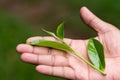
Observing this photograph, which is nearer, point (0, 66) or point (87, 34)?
point (0, 66)

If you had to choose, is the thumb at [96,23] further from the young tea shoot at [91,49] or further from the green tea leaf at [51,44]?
the green tea leaf at [51,44]

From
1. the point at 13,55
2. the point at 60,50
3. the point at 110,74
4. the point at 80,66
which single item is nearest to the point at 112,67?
the point at 110,74

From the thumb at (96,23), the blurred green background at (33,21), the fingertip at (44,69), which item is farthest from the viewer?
the blurred green background at (33,21)

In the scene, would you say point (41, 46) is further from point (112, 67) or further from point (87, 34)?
point (87, 34)

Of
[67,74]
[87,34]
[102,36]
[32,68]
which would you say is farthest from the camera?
[87,34]

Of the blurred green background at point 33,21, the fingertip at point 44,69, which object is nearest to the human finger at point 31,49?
the fingertip at point 44,69

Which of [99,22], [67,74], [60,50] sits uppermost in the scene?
[99,22]
